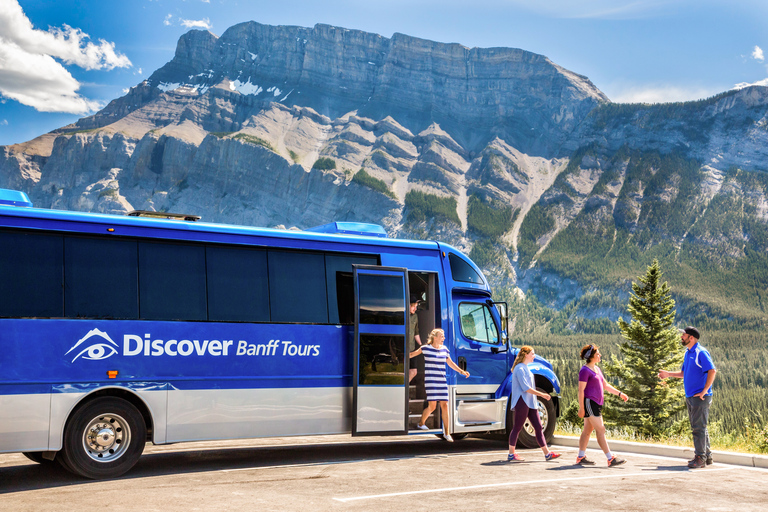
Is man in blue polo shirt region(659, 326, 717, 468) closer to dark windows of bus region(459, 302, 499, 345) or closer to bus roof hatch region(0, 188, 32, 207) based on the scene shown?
dark windows of bus region(459, 302, 499, 345)

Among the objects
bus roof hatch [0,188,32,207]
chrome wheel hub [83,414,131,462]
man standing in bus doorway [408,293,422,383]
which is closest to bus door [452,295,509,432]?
man standing in bus doorway [408,293,422,383]

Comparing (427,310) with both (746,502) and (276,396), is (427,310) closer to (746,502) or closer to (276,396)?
(276,396)

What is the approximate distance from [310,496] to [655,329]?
40465 millimetres

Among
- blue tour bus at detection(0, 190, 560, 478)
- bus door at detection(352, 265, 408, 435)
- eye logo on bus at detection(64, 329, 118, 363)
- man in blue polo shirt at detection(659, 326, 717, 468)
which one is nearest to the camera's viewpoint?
blue tour bus at detection(0, 190, 560, 478)

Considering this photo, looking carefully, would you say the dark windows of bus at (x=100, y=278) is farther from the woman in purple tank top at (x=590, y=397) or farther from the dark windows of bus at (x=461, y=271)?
the woman in purple tank top at (x=590, y=397)

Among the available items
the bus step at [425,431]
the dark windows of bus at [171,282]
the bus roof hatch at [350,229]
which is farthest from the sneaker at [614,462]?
the dark windows of bus at [171,282]

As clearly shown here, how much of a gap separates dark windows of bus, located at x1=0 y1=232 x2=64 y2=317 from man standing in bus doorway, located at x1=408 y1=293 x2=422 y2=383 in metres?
5.83

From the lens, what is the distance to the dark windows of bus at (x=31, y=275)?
923cm

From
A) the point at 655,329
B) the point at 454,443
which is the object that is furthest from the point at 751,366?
the point at 454,443

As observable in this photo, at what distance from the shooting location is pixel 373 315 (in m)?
12.0

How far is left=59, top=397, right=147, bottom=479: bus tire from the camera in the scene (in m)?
9.44

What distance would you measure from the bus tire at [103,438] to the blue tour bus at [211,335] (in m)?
0.02

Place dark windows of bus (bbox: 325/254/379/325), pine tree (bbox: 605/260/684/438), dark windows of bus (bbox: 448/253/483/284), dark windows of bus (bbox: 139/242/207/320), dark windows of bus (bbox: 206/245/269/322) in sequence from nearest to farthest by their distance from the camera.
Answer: dark windows of bus (bbox: 139/242/207/320)
dark windows of bus (bbox: 206/245/269/322)
dark windows of bus (bbox: 325/254/379/325)
dark windows of bus (bbox: 448/253/483/284)
pine tree (bbox: 605/260/684/438)

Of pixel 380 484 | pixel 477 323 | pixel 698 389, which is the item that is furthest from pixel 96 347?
pixel 698 389
